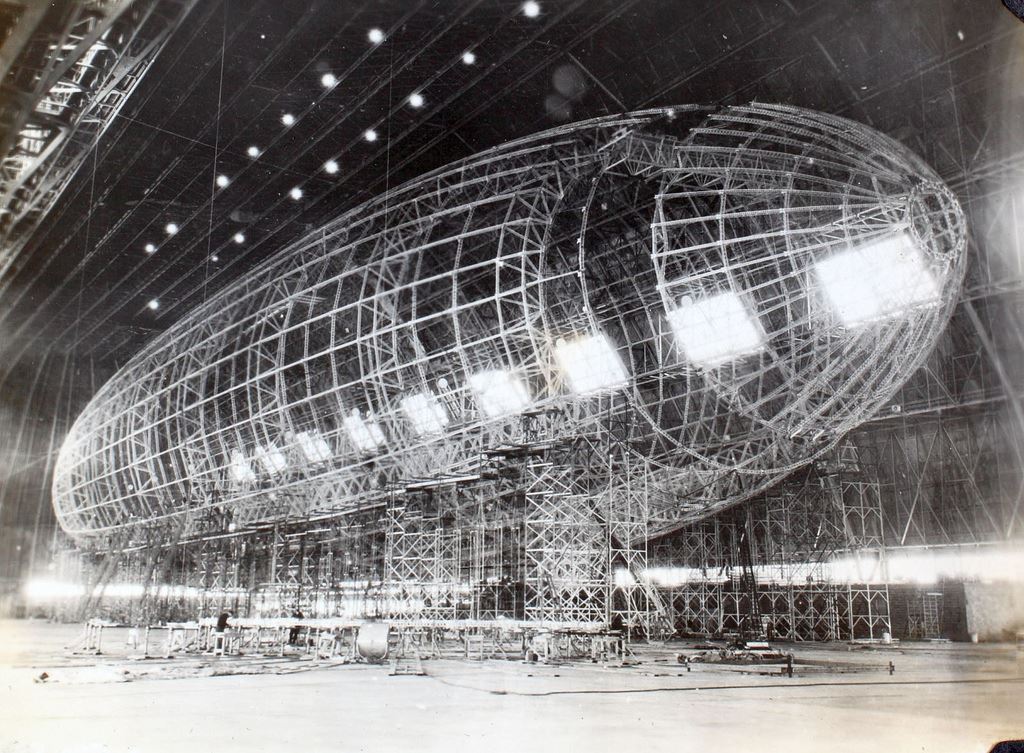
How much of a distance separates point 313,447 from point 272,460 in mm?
1890

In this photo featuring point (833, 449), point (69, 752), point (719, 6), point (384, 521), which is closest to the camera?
point (69, 752)

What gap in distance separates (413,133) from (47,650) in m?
15.0

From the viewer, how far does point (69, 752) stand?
30.9 feet

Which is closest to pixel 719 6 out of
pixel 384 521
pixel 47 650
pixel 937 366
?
pixel 937 366

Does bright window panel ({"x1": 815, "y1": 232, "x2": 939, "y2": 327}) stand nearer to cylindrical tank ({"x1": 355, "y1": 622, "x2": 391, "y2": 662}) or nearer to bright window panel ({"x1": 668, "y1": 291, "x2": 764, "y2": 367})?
bright window panel ({"x1": 668, "y1": 291, "x2": 764, "y2": 367})

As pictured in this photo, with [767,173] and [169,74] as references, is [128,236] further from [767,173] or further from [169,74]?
[767,173]

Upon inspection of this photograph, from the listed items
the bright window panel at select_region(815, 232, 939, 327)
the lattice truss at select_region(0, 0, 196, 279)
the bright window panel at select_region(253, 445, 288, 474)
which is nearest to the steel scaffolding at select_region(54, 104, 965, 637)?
the bright window panel at select_region(815, 232, 939, 327)

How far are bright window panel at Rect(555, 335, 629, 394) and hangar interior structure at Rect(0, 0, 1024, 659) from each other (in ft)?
0.36

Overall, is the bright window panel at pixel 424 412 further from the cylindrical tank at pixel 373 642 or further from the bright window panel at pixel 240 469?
the bright window panel at pixel 240 469

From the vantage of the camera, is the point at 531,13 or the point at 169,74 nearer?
the point at 169,74

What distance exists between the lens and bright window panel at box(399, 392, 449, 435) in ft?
88.6

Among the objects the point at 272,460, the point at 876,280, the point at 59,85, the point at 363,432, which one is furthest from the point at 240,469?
the point at 876,280

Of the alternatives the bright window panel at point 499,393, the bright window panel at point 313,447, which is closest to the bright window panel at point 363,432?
the bright window panel at point 313,447

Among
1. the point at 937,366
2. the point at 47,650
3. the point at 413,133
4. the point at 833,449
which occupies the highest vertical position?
the point at 413,133
